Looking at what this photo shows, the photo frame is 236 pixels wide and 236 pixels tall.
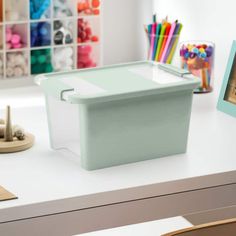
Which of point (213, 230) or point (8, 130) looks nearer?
point (213, 230)

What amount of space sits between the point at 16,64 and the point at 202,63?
867mm

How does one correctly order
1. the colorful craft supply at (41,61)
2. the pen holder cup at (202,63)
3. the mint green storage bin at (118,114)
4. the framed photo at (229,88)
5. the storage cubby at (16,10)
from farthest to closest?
the colorful craft supply at (41,61)
the storage cubby at (16,10)
the pen holder cup at (202,63)
the framed photo at (229,88)
the mint green storage bin at (118,114)

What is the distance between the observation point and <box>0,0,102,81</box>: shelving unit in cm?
300

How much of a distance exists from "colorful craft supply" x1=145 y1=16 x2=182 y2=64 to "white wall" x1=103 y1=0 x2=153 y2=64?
556 millimetres

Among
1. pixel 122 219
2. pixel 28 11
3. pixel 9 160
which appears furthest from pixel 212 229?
pixel 28 11

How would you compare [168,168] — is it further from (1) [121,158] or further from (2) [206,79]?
(2) [206,79]

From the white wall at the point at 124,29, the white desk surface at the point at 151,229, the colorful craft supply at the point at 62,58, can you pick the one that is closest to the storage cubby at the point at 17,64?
the colorful craft supply at the point at 62,58

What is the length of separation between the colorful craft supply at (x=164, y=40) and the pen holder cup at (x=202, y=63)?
134 millimetres

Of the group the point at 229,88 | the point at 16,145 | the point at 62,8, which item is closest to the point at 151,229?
the point at 229,88

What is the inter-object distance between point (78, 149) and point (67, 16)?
127 centimetres

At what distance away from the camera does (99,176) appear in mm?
1769

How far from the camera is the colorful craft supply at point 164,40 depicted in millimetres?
2662

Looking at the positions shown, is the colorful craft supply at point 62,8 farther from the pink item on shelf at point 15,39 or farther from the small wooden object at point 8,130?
the small wooden object at point 8,130

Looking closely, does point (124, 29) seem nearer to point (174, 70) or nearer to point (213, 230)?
point (174, 70)
